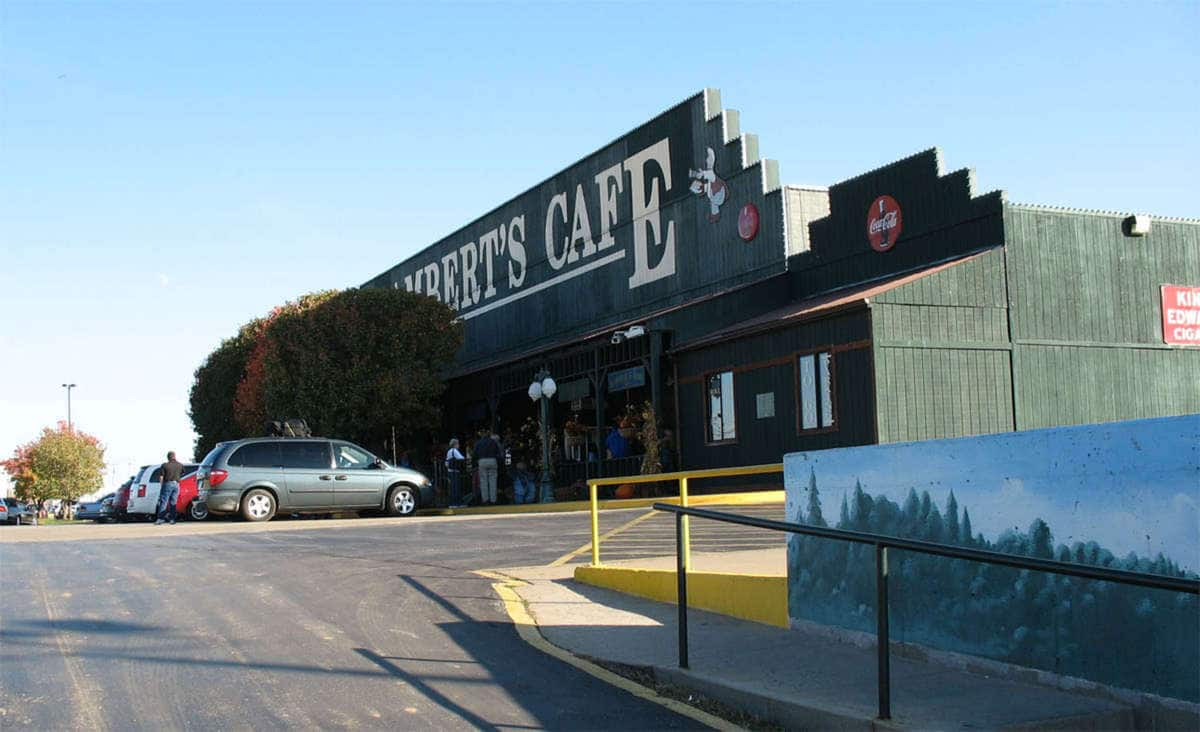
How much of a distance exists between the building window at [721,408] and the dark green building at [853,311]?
6cm

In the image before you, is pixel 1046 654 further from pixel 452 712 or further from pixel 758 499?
pixel 758 499

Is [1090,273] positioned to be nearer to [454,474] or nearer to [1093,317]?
[1093,317]

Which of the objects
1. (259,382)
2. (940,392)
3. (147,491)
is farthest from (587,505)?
(259,382)

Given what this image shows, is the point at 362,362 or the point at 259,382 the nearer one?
the point at 362,362

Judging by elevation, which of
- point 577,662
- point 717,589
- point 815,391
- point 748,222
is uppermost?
point 748,222

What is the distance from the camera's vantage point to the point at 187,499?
83.0 feet

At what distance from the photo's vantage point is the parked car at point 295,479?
77.2 feet

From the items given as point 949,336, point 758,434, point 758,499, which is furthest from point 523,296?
point 758,499

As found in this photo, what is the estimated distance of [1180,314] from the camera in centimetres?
2662

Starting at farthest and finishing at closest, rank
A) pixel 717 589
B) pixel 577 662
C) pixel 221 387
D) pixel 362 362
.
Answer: pixel 221 387, pixel 362 362, pixel 717 589, pixel 577 662

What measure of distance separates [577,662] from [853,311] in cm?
1566

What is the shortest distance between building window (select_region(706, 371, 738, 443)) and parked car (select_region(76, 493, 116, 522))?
65.8ft

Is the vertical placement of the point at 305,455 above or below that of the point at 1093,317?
below

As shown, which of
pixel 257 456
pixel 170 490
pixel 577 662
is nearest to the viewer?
pixel 577 662
